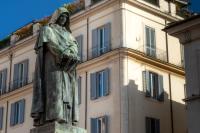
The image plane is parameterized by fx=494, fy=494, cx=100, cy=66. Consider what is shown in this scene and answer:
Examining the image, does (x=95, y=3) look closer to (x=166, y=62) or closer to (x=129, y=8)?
(x=129, y=8)

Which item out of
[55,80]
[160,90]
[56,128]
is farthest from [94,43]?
[56,128]

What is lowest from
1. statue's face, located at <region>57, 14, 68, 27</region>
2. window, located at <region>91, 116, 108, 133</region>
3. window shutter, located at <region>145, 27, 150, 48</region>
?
statue's face, located at <region>57, 14, 68, 27</region>

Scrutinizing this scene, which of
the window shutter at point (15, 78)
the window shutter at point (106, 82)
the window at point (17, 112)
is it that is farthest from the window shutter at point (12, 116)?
the window shutter at point (106, 82)

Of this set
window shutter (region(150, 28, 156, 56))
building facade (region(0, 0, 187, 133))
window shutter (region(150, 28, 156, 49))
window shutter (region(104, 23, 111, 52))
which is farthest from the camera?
window shutter (region(150, 28, 156, 49))

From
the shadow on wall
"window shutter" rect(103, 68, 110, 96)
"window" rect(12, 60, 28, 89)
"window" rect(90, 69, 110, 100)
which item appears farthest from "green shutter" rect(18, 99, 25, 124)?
the shadow on wall

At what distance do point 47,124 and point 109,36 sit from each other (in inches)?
944

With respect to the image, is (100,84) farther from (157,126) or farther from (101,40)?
(157,126)

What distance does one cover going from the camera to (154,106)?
32688 millimetres

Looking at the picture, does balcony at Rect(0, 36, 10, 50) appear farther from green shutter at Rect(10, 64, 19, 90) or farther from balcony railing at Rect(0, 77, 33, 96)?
balcony railing at Rect(0, 77, 33, 96)

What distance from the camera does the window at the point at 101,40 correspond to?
108 ft

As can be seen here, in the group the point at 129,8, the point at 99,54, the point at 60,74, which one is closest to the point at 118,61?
the point at 99,54

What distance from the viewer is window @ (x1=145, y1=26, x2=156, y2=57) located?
3362 centimetres

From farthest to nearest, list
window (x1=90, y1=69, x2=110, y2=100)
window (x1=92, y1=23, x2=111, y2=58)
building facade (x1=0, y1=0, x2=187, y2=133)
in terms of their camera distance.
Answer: window (x1=92, y1=23, x2=111, y2=58) → window (x1=90, y1=69, x2=110, y2=100) → building facade (x1=0, y1=0, x2=187, y2=133)

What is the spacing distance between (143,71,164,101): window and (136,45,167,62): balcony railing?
1320 millimetres
